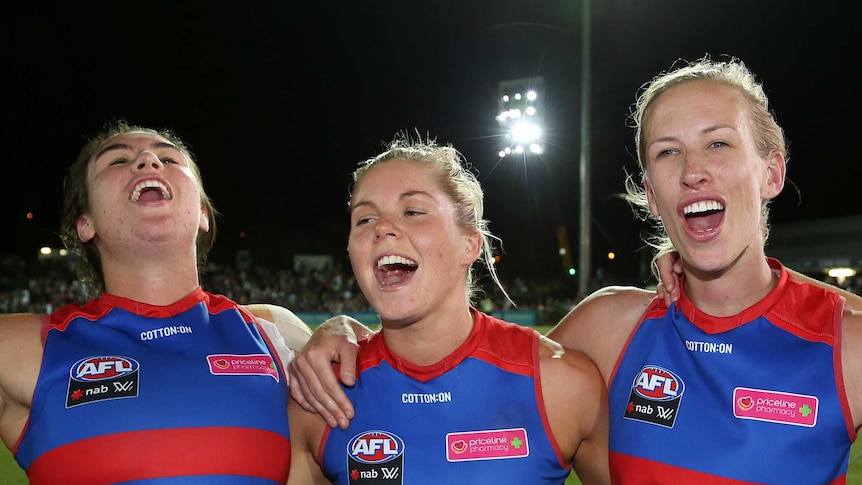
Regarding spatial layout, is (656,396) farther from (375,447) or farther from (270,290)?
(270,290)

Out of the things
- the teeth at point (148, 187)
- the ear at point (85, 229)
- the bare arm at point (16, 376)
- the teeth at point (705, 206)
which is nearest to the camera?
the teeth at point (705, 206)

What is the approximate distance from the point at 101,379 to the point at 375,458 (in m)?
1.06

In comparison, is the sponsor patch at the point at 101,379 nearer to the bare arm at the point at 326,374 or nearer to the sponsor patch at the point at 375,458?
the bare arm at the point at 326,374

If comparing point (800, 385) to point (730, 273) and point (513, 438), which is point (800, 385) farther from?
point (513, 438)

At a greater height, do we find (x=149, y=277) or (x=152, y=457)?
(x=149, y=277)

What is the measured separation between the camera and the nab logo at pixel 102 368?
2572 mm

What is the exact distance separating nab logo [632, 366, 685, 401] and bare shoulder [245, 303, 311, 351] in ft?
4.92

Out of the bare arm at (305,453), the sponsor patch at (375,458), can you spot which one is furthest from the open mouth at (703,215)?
the bare arm at (305,453)

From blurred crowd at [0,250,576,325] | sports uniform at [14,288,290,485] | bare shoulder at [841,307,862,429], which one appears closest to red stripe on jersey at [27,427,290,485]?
sports uniform at [14,288,290,485]

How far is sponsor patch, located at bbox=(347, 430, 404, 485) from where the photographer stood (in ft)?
7.86

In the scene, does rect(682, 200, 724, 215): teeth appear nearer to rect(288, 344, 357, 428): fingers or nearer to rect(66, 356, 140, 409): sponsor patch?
rect(288, 344, 357, 428): fingers

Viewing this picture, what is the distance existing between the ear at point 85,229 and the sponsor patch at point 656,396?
7.77 ft

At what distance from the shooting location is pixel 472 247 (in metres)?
2.79

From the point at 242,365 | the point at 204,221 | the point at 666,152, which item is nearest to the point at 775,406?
the point at 666,152
